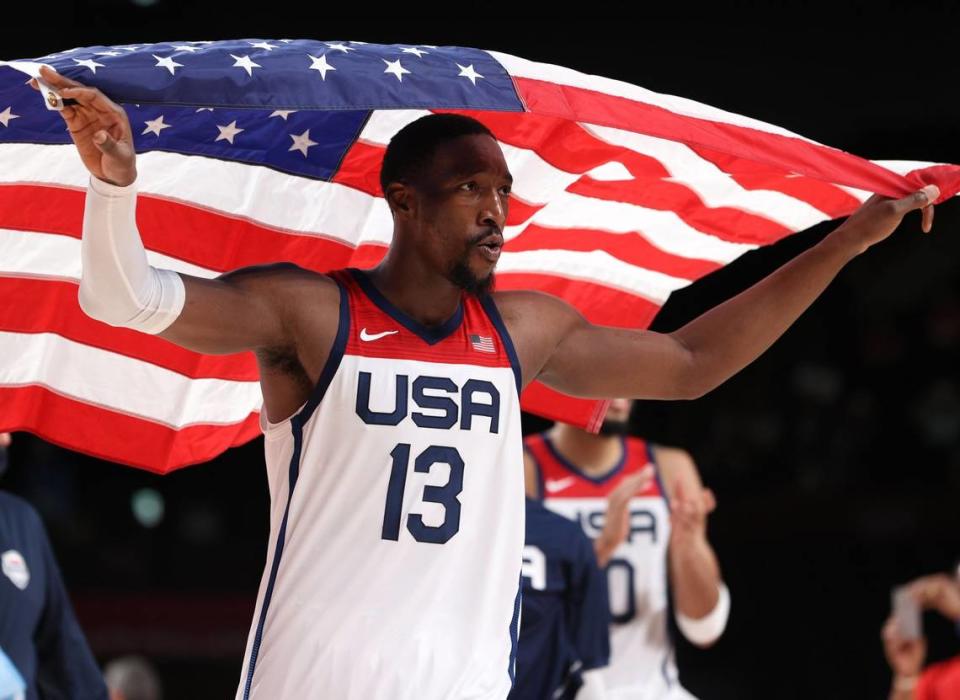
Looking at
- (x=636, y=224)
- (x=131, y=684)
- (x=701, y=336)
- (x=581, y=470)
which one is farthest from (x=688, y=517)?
(x=131, y=684)

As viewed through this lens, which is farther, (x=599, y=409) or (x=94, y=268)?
(x=599, y=409)

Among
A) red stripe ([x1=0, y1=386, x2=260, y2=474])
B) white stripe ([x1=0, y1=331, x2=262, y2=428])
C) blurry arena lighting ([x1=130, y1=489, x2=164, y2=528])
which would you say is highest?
blurry arena lighting ([x1=130, y1=489, x2=164, y2=528])

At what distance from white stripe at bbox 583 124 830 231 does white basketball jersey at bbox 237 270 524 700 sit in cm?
100

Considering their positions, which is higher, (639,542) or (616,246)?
(616,246)

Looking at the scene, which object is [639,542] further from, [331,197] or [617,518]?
[331,197]

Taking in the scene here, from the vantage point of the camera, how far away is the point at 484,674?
3188 mm

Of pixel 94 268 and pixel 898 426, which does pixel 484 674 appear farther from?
pixel 898 426

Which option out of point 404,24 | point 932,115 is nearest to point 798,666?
point 932,115

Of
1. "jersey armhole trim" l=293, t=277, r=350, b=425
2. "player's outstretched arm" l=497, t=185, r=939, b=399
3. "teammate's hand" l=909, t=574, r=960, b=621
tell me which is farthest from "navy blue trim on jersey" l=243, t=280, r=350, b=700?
"teammate's hand" l=909, t=574, r=960, b=621

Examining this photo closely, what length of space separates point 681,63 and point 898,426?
320 centimetres

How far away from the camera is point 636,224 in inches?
179

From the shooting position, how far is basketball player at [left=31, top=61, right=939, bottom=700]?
3098mm

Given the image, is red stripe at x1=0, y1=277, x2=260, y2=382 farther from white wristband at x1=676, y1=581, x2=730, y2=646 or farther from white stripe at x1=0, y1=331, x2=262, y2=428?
white wristband at x1=676, y1=581, x2=730, y2=646

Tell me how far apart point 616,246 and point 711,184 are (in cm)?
42
